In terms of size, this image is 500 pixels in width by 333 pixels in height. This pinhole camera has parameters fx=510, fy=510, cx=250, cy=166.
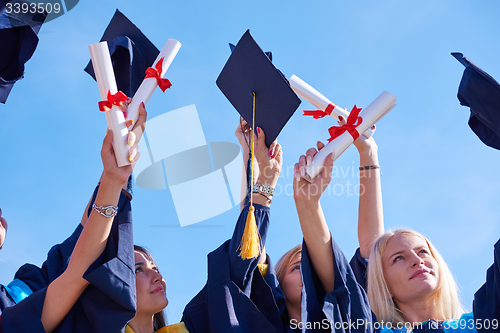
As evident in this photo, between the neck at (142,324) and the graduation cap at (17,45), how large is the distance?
189 centimetres

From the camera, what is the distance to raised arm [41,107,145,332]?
2.74 m

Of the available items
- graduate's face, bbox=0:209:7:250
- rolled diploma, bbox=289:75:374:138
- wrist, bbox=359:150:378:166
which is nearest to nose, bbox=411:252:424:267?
wrist, bbox=359:150:378:166

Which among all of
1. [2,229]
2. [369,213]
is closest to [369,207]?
[369,213]

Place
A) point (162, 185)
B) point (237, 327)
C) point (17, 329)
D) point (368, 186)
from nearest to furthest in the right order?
point (17, 329), point (237, 327), point (368, 186), point (162, 185)

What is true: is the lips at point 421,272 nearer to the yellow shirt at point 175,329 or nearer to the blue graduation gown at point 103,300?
the yellow shirt at point 175,329

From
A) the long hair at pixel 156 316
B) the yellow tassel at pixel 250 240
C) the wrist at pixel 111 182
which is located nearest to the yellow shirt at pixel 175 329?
the long hair at pixel 156 316

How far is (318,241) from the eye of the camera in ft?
9.78

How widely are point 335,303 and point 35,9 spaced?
3.04 m

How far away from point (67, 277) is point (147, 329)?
35.9 inches

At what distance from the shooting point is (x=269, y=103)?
136 inches

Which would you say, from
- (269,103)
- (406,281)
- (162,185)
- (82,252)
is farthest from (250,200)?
(162,185)

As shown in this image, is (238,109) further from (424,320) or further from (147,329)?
(424,320)

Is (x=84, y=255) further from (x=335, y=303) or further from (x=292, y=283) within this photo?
(x=292, y=283)

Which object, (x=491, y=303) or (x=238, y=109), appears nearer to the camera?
(x=491, y=303)
